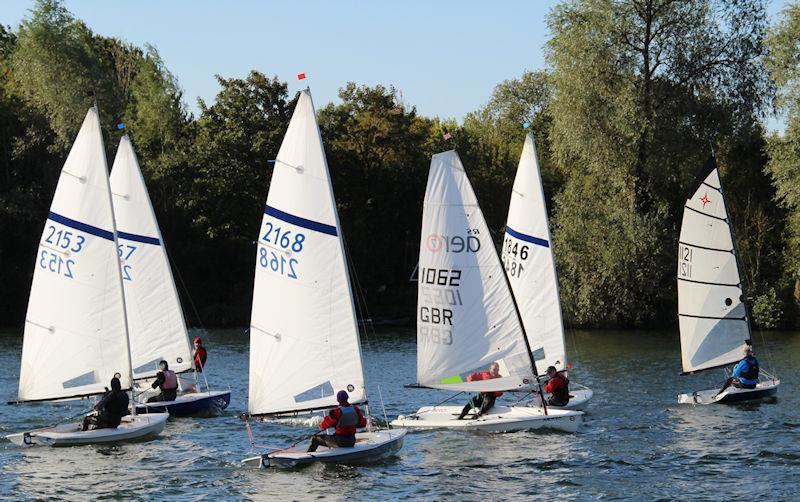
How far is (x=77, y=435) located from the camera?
1008 inches

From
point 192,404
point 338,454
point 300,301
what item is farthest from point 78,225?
point 338,454

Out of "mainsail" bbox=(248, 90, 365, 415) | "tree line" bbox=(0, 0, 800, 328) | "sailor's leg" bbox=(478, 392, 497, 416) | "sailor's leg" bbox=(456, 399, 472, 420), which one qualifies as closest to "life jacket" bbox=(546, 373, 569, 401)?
"sailor's leg" bbox=(478, 392, 497, 416)

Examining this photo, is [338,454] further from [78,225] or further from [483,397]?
[78,225]

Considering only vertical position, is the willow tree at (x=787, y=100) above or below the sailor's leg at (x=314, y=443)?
above

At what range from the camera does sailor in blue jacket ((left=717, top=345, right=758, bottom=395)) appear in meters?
32.2

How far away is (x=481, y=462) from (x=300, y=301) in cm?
513

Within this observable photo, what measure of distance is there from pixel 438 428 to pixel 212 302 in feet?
152

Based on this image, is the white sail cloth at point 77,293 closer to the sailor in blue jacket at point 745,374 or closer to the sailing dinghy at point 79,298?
the sailing dinghy at point 79,298

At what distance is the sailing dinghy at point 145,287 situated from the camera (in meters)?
32.5

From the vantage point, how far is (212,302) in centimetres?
7188

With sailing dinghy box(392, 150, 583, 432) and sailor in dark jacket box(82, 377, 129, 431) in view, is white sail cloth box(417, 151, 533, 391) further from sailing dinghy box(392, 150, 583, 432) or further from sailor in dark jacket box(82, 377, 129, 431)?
sailor in dark jacket box(82, 377, 129, 431)

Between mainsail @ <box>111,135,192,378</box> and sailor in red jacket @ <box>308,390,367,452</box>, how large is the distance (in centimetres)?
1034

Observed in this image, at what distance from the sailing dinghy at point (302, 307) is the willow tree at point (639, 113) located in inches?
1309

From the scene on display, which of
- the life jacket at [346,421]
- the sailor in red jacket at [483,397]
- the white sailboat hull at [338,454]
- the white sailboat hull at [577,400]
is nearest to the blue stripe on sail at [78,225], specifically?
the white sailboat hull at [338,454]
